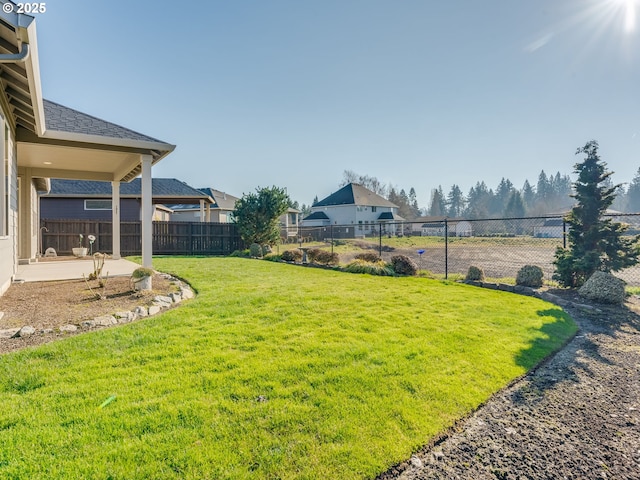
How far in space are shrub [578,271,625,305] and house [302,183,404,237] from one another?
29.2 m

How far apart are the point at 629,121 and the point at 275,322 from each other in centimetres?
1487

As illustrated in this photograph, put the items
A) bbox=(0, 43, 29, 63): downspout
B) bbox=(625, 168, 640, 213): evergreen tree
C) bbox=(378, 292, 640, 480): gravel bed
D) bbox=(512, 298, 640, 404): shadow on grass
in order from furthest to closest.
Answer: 1. bbox=(625, 168, 640, 213): evergreen tree
2. bbox=(0, 43, 29, 63): downspout
3. bbox=(512, 298, 640, 404): shadow on grass
4. bbox=(378, 292, 640, 480): gravel bed

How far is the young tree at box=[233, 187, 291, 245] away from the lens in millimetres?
15617

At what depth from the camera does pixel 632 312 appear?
6.00 m

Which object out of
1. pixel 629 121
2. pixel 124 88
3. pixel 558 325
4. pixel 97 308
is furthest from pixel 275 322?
pixel 629 121

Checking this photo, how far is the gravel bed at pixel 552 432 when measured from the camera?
6.73 ft

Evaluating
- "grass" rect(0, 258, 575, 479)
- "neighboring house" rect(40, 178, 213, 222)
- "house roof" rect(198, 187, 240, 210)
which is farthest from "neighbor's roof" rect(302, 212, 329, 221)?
"grass" rect(0, 258, 575, 479)

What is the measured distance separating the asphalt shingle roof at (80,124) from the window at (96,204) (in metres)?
11.9

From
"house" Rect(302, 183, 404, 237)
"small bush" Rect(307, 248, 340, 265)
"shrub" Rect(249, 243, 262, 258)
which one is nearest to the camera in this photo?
"small bush" Rect(307, 248, 340, 265)

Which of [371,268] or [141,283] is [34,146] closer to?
[141,283]

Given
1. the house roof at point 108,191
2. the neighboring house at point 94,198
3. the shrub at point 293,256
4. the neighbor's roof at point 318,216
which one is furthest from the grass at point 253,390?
the neighbor's roof at point 318,216

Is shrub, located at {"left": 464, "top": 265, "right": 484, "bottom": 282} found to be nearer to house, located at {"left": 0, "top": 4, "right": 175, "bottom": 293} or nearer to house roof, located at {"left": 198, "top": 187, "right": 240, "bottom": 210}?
house, located at {"left": 0, "top": 4, "right": 175, "bottom": 293}

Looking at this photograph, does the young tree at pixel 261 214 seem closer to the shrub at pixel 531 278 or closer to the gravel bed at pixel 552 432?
the shrub at pixel 531 278

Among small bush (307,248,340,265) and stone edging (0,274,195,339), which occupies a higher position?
small bush (307,248,340,265)
